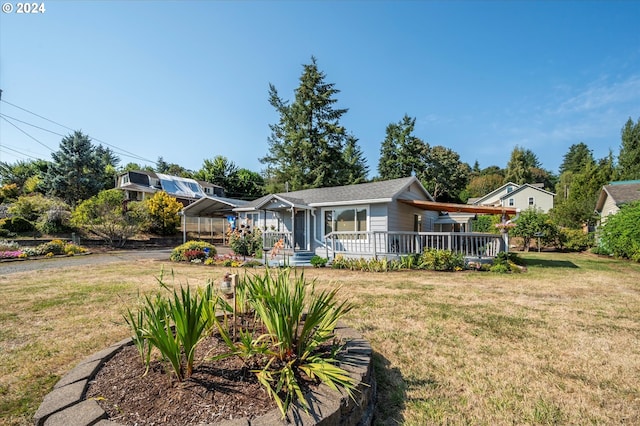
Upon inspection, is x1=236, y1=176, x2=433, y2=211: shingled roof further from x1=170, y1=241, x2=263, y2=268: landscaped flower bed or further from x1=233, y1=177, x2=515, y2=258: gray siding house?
x1=170, y1=241, x2=263, y2=268: landscaped flower bed

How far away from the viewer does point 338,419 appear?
1802mm

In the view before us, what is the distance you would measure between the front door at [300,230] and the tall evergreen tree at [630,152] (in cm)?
3430

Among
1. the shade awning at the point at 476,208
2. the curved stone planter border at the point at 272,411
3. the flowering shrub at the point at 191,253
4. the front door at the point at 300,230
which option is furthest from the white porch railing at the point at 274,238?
the curved stone planter border at the point at 272,411

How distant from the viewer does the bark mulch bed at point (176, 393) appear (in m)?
1.75

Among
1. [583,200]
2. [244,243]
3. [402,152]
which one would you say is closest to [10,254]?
[244,243]

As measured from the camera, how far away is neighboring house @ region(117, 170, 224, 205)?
3294 centimetres

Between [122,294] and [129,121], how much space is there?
18.1m

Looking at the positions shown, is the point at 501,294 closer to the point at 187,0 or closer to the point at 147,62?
the point at 187,0

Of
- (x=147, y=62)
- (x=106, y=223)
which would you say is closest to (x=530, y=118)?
(x=147, y=62)

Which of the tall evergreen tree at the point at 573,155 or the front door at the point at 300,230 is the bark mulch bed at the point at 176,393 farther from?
the tall evergreen tree at the point at 573,155

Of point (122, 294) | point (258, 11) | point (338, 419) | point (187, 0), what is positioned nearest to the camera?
point (338, 419)

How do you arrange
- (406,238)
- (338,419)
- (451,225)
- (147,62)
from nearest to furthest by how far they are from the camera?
(338,419)
(406,238)
(147,62)
(451,225)

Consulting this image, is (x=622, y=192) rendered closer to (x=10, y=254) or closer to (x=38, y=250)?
(x=38, y=250)

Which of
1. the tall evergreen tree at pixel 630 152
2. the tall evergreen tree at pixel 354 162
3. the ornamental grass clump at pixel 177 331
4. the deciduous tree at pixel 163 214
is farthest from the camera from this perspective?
the tall evergreen tree at pixel 354 162
